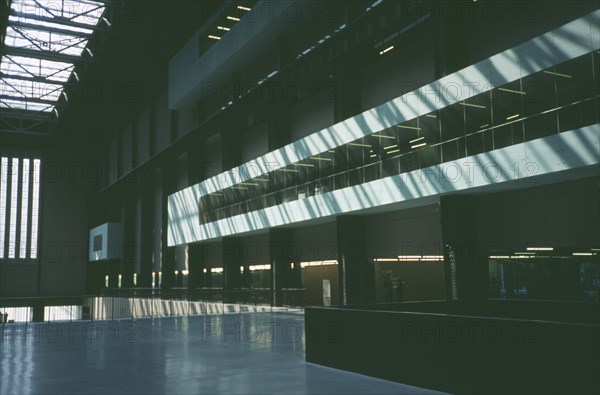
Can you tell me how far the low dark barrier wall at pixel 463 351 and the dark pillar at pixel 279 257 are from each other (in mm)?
24348

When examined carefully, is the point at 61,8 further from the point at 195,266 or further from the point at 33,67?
the point at 195,266

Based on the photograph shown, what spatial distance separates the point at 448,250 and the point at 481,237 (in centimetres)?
157

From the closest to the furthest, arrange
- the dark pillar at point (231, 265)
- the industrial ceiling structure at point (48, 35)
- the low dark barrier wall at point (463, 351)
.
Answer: the low dark barrier wall at point (463, 351), the industrial ceiling structure at point (48, 35), the dark pillar at point (231, 265)

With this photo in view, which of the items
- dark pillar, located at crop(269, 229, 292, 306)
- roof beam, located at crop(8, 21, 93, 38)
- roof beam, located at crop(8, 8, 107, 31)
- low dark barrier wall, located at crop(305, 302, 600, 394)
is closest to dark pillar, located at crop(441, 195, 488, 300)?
low dark barrier wall, located at crop(305, 302, 600, 394)

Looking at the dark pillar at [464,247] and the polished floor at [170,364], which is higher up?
the dark pillar at [464,247]

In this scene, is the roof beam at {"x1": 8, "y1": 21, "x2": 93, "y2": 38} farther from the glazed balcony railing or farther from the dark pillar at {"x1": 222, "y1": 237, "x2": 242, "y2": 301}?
the glazed balcony railing

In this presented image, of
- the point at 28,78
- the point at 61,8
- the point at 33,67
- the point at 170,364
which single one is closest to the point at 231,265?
the point at 61,8

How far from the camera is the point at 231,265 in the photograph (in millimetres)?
41250

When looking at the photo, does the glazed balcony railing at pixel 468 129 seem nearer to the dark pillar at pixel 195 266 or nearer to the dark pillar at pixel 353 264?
the dark pillar at pixel 353 264

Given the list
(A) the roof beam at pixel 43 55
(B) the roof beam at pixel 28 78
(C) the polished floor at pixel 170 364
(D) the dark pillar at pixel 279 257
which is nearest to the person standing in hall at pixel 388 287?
(D) the dark pillar at pixel 279 257

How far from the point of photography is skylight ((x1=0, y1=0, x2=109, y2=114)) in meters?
37.1

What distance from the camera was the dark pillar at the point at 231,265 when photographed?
41125mm

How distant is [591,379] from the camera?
262 inches

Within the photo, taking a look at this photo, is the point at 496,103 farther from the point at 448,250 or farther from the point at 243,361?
the point at 243,361
